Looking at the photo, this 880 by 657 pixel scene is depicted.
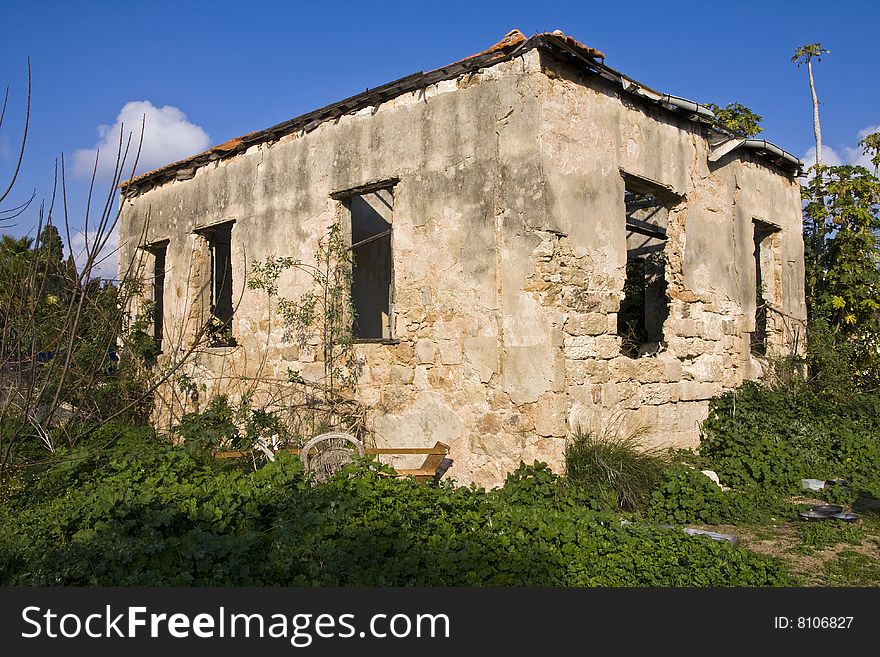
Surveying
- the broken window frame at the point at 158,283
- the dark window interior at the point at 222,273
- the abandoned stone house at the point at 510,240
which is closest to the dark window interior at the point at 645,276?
the abandoned stone house at the point at 510,240

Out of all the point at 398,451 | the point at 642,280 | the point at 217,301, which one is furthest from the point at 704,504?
the point at 217,301

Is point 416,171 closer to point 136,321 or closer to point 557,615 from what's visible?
point 557,615

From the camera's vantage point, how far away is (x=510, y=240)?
20.2 ft

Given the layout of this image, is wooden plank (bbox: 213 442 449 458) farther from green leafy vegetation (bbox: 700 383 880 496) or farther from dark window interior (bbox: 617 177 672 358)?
dark window interior (bbox: 617 177 672 358)

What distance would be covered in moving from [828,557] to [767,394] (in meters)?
3.50

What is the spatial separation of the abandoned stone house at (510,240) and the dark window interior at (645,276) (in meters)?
1.82

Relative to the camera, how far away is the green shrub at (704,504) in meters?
5.85

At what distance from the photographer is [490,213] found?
627cm

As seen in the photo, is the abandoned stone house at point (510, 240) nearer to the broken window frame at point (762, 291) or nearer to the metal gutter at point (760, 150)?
the metal gutter at point (760, 150)

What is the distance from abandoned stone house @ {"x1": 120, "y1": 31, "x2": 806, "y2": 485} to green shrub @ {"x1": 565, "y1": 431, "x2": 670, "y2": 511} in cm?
19

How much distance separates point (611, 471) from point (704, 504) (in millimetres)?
879

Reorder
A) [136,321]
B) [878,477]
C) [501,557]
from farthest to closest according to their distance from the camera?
1. [136,321]
2. [878,477]
3. [501,557]

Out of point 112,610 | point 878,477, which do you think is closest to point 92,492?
point 112,610

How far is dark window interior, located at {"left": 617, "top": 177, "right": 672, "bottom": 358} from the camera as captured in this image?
10.7m
